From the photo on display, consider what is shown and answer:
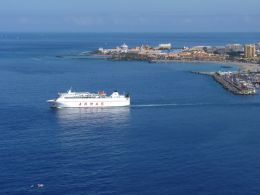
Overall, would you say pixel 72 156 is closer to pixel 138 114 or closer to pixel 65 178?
pixel 65 178

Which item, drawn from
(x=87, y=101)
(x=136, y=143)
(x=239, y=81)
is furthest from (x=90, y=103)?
(x=239, y=81)

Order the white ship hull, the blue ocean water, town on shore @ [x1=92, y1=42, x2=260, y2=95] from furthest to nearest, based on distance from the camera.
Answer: town on shore @ [x1=92, y1=42, x2=260, y2=95] → the white ship hull → the blue ocean water

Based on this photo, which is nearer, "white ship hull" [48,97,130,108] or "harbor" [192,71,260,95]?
"white ship hull" [48,97,130,108]

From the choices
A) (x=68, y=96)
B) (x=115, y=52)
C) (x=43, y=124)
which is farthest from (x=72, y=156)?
(x=115, y=52)

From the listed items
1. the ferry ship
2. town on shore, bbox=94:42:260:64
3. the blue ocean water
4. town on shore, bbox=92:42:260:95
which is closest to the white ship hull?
the ferry ship

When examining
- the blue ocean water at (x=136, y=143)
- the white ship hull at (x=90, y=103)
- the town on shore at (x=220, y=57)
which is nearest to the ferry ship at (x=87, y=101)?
the white ship hull at (x=90, y=103)

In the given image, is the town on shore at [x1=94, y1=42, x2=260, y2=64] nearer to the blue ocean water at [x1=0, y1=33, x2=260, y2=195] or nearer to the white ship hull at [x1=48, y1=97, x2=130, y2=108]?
the blue ocean water at [x1=0, y1=33, x2=260, y2=195]

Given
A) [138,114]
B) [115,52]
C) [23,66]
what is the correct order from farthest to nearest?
1. [115,52]
2. [23,66]
3. [138,114]

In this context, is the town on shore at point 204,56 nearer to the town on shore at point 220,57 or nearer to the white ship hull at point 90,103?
the town on shore at point 220,57
